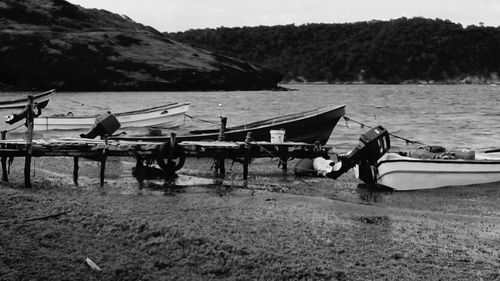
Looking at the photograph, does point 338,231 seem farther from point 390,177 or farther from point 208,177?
point 208,177

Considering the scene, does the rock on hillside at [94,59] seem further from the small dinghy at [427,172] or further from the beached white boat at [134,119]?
the small dinghy at [427,172]

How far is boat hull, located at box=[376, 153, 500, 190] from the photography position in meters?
14.9

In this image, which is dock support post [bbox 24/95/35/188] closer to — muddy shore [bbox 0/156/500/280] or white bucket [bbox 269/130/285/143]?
muddy shore [bbox 0/156/500/280]

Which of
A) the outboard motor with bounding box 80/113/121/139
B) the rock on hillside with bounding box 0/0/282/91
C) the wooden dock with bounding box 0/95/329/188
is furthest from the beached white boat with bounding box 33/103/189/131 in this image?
the rock on hillside with bounding box 0/0/282/91

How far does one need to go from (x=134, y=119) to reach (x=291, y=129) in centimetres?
1284

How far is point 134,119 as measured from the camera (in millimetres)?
31312

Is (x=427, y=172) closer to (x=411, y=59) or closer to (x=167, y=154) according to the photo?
(x=167, y=154)

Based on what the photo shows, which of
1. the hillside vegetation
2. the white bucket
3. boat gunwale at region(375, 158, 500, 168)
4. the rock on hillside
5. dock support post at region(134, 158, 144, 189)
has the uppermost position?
the hillside vegetation

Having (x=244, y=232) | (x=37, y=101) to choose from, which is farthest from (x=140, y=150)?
(x=37, y=101)

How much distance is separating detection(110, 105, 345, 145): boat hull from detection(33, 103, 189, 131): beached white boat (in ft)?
32.8

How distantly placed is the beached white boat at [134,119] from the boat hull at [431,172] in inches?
704

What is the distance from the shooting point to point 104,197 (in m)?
12.9

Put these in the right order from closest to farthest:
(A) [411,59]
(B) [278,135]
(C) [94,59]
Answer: (B) [278,135] → (C) [94,59] → (A) [411,59]

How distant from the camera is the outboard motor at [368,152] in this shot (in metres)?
14.9
